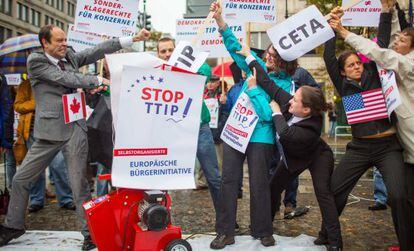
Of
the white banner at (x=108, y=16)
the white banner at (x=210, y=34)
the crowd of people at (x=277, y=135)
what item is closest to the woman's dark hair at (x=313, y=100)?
the crowd of people at (x=277, y=135)

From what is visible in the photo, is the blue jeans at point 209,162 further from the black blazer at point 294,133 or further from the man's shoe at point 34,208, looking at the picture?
the man's shoe at point 34,208

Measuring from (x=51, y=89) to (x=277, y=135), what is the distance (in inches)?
90.3

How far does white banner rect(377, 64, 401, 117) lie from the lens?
11.2ft

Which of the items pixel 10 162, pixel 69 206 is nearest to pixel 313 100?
pixel 69 206

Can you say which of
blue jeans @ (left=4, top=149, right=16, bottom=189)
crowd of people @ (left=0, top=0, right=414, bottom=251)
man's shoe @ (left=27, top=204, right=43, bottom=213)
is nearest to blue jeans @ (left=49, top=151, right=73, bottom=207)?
man's shoe @ (left=27, top=204, right=43, bottom=213)

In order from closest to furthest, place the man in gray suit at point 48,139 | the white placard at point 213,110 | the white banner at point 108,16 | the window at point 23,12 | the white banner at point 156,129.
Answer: the white banner at point 156,129 → the man in gray suit at point 48,139 → the white banner at point 108,16 → the white placard at point 213,110 → the window at point 23,12

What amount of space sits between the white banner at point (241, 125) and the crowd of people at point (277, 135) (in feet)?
0.31

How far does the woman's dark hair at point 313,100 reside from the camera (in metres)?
3.86

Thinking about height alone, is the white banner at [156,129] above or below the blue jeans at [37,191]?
above

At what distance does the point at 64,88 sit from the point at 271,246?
8.55 ft

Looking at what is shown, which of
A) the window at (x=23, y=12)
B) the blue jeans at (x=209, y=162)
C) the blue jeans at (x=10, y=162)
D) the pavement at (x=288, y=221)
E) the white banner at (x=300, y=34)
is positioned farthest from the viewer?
the window at (x=23, y=12)

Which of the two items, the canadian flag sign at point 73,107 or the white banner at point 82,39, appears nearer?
the canadian flag sign at point 73,107

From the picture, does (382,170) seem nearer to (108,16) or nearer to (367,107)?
(367,107)

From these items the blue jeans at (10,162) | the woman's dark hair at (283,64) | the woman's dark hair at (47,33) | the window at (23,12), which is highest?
the window at (23,12)
